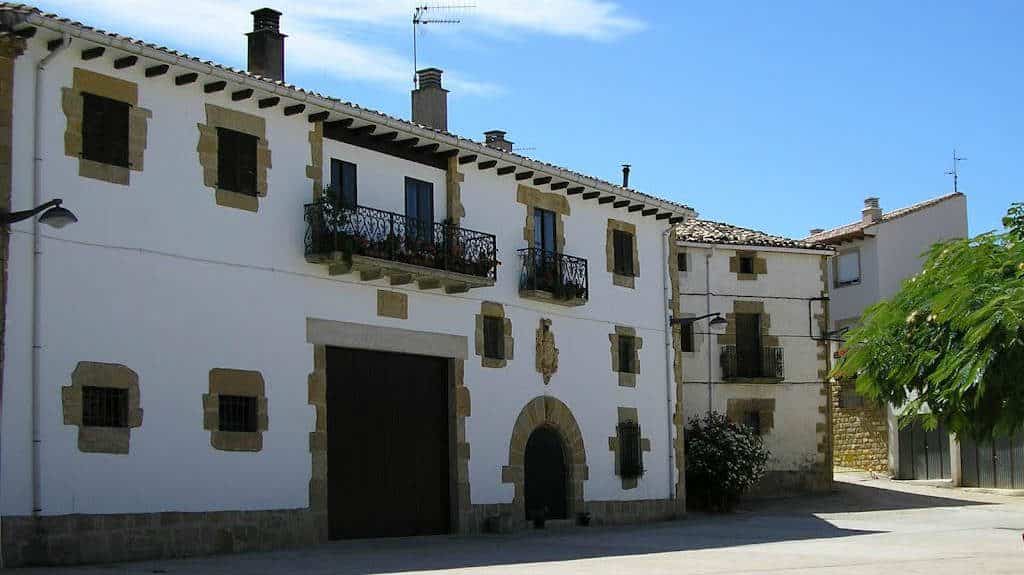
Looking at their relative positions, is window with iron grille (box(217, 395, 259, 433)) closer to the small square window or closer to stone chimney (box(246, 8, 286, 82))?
stone chimney (box(246, 8, 286, 82))

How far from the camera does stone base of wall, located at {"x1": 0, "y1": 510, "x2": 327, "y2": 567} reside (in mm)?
17312

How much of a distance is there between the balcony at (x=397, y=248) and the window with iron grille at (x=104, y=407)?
413cm

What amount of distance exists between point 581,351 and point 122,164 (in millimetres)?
11432

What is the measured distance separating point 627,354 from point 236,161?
11250 millimetres

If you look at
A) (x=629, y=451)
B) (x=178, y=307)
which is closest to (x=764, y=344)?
(x=629, y=451)

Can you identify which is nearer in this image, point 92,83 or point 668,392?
point 92,83

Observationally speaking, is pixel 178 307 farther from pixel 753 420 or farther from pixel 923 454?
pixel 923 454

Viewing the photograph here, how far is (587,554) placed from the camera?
65.8 ft

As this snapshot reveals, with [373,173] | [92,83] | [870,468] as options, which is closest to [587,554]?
[373,173]

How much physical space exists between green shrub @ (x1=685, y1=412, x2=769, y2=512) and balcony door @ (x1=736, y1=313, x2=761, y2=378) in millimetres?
4203

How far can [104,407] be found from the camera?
18.6 m

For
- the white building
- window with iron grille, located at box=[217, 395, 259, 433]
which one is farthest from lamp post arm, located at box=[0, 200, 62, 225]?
window with iron grille, located at box=[217, 395, 259, 433]

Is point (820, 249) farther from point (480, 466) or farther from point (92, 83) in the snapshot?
point (92, 83)

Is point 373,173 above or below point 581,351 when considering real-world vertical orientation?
above
